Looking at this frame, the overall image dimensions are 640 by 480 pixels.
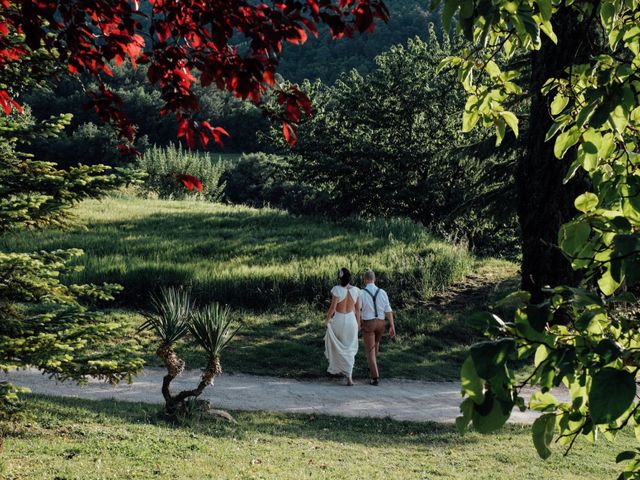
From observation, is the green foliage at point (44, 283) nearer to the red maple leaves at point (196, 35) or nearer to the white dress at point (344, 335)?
the red maple leaves at point (196, 35)

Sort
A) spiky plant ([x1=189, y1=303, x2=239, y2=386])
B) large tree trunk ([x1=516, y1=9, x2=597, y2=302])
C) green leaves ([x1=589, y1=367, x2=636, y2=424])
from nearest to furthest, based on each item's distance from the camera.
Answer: green leaves ([x1=589, y1=367, x2=636, y2=424]) < spiky plant ([x1=189, y1=303, x2=239, y2=386]) < large tree trunk ([x1=516, y1=9, x2=597, y2=302])

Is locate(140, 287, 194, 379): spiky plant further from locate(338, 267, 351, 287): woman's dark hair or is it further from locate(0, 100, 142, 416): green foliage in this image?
locate(338, 267, 351, 287): woman's dark hair

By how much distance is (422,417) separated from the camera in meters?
10.2

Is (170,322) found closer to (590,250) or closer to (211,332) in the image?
(211,332)

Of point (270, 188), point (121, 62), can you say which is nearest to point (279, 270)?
point (121, 62)

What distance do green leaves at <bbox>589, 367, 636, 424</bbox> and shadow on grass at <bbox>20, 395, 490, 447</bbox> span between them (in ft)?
23.9

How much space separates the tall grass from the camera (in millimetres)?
17141

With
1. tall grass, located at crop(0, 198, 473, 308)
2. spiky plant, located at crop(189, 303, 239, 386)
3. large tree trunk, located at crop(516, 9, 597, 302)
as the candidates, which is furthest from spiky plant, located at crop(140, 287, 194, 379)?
large tree trunk, located at crop(516, 9, 597, 302)

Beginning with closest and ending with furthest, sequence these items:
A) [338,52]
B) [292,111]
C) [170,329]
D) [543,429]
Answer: [543,429] < [292,111] < [170,329] < [338,52]

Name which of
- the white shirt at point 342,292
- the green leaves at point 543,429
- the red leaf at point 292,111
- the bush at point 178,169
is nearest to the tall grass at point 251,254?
the white shirt at point 342,292

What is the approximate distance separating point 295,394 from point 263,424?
74.3 inches

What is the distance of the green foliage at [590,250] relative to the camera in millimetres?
1715

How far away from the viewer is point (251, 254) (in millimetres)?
20125

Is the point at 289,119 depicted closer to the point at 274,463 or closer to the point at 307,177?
the point at 274,463
